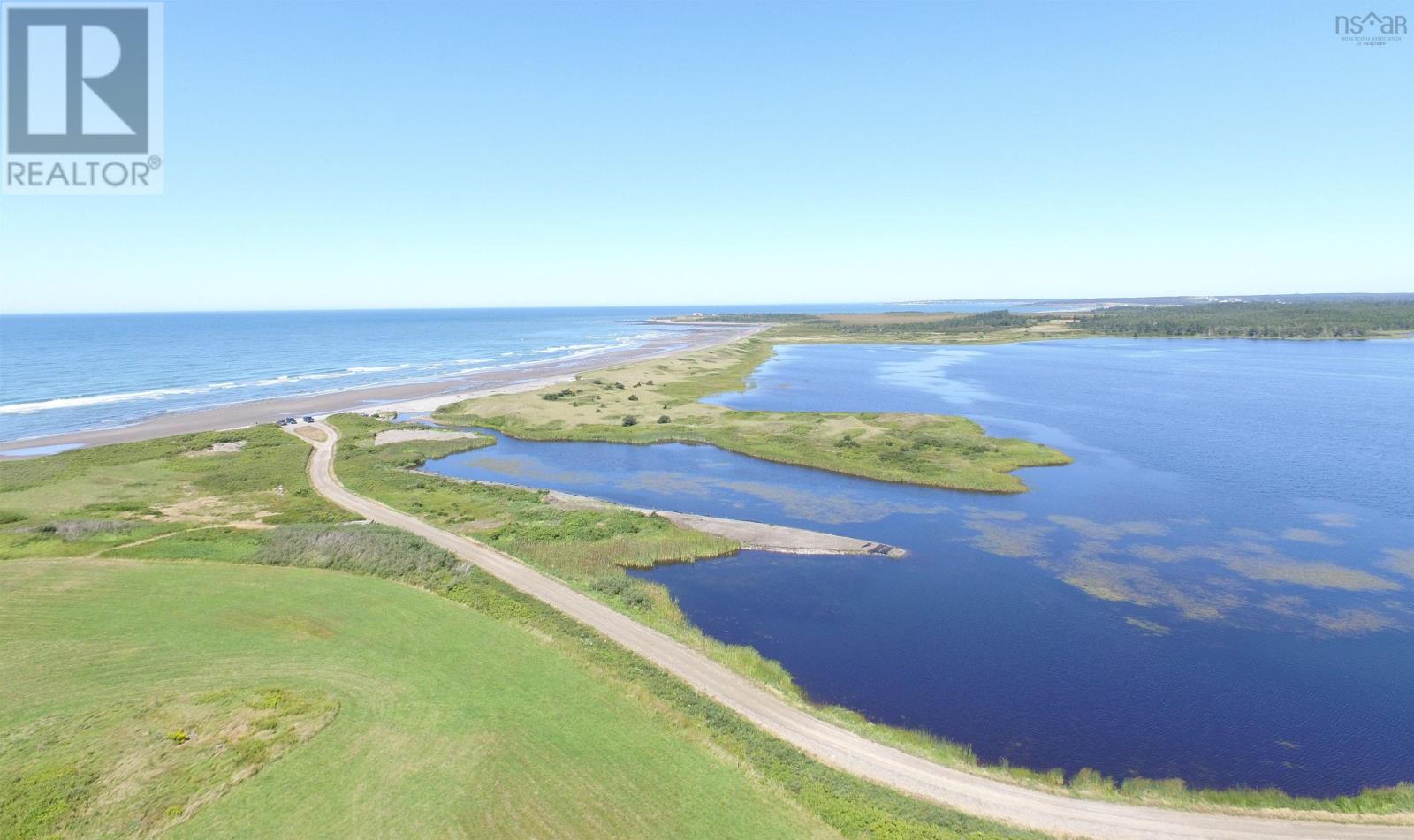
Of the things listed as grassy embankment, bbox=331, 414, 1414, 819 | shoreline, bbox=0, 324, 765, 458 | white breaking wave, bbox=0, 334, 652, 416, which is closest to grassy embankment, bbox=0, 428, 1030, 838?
grassy embankment, bbox=331, 414, 1414, 819

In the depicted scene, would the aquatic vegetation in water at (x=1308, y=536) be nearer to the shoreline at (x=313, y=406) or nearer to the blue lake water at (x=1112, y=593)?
the blue lake water at (x=1112, y=593)

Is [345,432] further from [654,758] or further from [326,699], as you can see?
[654,758]

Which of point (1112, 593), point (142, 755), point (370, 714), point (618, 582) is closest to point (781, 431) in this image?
point (618, 582)

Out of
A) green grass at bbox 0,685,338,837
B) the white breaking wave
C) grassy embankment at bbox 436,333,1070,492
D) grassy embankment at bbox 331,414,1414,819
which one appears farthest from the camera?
the white breaking wave

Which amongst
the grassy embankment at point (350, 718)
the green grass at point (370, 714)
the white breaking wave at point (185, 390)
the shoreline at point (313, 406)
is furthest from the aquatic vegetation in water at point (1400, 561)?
the white breaking wave at point (185, 390)

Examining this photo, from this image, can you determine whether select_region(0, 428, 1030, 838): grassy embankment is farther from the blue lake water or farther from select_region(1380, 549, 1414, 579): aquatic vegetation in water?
select_region(1380, 549, 1414, 579): aquatic vegetation in water

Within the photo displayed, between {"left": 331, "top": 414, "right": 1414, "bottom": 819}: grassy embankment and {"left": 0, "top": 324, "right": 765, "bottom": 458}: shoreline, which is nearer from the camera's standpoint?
{"left": 331, "top": 414, "right": 1414, "bottom": 819}: grassy embankment
